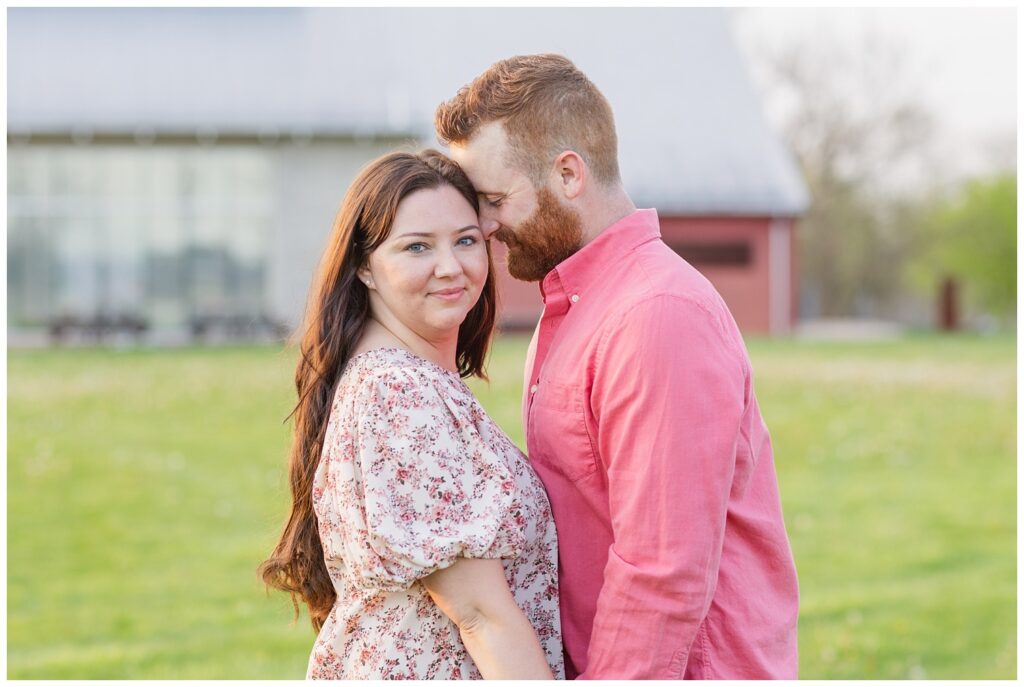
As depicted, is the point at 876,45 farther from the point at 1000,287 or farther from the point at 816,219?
the point at 1000,287

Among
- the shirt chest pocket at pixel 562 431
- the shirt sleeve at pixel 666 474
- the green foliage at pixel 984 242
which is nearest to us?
the shirt sleeve at pixel 666 474

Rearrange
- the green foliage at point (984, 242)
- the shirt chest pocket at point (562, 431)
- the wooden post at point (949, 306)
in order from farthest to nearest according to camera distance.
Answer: the wooden post at point (949, 306)
the green foliage at point (984, 242)
the shirt chest pocket at point (562, 431)

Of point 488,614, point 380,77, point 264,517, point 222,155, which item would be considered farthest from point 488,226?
point 222,155

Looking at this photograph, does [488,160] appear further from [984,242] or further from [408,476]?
[984,242]

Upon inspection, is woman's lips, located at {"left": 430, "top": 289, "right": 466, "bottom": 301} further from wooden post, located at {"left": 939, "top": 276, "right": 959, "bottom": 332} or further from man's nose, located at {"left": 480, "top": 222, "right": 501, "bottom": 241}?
wooden post, located at {"left": 939, "top": 276, "right": 959, "bottom": 332}

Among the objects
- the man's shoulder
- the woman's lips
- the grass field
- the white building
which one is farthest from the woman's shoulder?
the white building

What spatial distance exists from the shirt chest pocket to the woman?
67mm

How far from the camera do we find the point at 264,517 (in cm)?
1007

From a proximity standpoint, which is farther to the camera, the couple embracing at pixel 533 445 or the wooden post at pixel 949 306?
the wooden post at pixel 949 306

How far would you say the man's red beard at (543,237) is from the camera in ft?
8.83

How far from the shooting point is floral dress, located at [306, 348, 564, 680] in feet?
8.07

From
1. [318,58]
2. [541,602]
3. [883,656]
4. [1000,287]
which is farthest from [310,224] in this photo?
[541,602]

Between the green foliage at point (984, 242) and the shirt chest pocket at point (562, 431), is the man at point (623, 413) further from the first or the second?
the green foliage at point (984, 242)

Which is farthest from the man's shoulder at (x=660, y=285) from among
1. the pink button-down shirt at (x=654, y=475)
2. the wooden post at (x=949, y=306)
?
the wooden post at (x=949, y=306)
